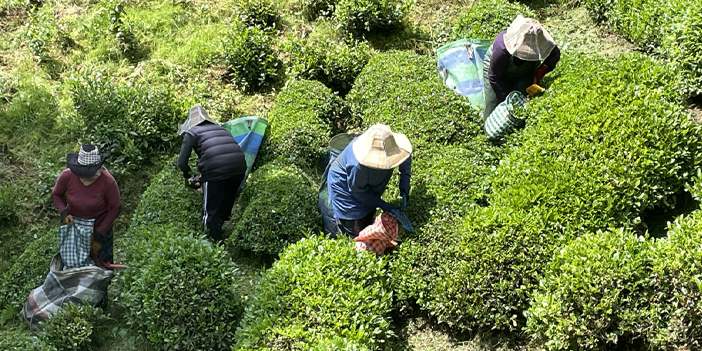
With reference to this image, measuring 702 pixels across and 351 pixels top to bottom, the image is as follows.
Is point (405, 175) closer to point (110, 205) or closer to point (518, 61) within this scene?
point (518, 61)

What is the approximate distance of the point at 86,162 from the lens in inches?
220

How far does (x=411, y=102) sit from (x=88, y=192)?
3.65 meters

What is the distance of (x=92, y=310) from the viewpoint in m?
5.59

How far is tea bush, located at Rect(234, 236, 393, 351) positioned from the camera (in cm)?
496

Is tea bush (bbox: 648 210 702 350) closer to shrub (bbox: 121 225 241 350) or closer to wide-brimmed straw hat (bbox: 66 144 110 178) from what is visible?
shrub (bbox: 121 225 241 350)

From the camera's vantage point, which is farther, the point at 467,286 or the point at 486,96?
the point at 486,96

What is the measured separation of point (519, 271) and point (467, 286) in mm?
448

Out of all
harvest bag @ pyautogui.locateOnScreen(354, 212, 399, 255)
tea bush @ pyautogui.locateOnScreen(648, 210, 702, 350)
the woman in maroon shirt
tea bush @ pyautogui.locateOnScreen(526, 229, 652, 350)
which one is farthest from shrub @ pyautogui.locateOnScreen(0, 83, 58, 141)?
tea bush @ pyautogui.locateOnScreen(648, 210, 702, 350)

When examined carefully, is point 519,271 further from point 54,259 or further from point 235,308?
point 54,259

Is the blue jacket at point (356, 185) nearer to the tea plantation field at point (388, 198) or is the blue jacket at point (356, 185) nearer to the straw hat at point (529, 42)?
the tea plantation field at point (388, 198)

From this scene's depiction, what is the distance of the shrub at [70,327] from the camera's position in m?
5.39

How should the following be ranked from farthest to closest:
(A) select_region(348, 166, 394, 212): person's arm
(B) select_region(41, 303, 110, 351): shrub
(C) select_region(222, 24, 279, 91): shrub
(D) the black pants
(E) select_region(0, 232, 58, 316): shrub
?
(C) select_region(222, 24, 279, 91): shrub < (D) the black pants < (E) select_region(0, 232, 58, 316): shrub < (A) select_region(348, 166, 394, 212): person's arm < (B) select_region(41, 303, 110, 351): shrub

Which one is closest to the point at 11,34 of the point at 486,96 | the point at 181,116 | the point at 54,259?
the point at 181,116

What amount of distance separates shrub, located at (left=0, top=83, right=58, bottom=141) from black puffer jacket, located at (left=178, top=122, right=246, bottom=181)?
294cm
